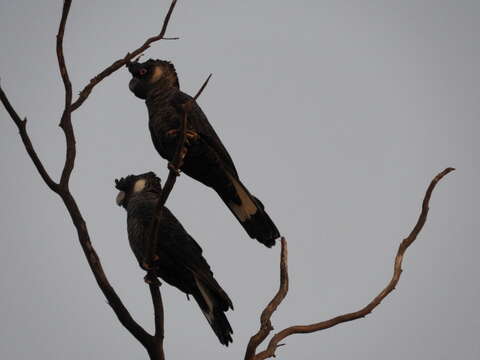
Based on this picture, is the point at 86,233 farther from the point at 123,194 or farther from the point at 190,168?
the point at 123,194

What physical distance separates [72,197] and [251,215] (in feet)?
6.33

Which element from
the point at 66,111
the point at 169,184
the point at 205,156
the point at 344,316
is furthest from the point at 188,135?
the point at 344,316

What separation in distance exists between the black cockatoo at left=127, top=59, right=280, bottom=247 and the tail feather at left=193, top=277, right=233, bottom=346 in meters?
0.74

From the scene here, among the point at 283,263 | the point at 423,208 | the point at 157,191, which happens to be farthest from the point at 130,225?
the point at 423,208

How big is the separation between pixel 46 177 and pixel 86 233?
51 cm

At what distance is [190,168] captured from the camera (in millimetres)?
5367

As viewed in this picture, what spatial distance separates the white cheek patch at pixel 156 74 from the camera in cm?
584

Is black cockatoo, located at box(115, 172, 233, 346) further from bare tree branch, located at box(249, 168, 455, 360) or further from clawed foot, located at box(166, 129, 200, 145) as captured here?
bare tree branch, located at box(249, 168, 455, 360)

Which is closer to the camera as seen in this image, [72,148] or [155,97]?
[72,148]

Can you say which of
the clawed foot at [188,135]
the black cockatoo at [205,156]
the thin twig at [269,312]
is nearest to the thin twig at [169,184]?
the thin twig at [269,312]

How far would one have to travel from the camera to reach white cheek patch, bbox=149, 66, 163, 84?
584 centimetres

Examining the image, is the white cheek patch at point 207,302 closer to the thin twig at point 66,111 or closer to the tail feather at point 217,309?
the tail feather at point 217,309

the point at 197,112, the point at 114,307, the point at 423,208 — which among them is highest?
the point at 197,112

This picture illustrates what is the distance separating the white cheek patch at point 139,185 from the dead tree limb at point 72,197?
72.3 inches
